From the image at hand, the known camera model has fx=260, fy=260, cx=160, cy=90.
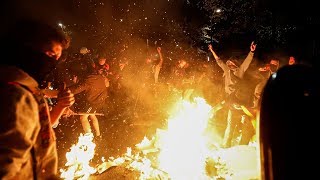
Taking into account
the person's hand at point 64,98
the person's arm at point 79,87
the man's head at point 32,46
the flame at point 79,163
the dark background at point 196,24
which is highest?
the dark background at point 196,24

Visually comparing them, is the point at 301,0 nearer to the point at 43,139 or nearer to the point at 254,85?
the point at 254,85

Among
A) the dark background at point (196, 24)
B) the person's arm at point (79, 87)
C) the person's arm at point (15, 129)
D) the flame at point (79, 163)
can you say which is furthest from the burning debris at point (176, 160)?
the dark background at point (196, 24)

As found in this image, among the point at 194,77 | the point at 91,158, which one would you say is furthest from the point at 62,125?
the point at 194,77

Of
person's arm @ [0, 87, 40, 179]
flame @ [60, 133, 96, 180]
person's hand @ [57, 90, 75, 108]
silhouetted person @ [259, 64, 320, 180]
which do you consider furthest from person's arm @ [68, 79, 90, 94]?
silhouetted person @ [259, 64, 320, 180]

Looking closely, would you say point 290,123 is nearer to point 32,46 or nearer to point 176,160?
point 32,46

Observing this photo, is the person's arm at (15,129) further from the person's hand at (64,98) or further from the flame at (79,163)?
the flame at (79,163)

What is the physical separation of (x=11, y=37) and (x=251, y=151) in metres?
4.24

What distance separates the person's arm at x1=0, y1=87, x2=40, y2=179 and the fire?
345cm

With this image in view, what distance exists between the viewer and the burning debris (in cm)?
465

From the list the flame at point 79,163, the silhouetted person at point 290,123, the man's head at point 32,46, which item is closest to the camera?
the silhouetted person at point 290,123

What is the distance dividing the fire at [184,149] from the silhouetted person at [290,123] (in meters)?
3.35

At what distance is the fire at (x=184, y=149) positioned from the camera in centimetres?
493

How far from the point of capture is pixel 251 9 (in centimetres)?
1462

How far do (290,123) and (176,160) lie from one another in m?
4.05
